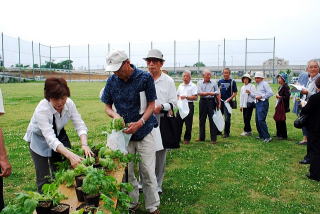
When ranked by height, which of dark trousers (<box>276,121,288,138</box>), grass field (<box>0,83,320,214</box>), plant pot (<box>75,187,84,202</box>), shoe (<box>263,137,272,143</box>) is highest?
plant pot (<box>75,187,84,202</box>)

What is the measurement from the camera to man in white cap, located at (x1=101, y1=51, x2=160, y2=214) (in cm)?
387

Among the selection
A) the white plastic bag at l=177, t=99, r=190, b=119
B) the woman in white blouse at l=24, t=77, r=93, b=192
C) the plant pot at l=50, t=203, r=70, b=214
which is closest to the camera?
the plant pot at l=50, t=203, r=70, b=214

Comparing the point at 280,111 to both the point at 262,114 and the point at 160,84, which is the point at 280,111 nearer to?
the point at 262,114

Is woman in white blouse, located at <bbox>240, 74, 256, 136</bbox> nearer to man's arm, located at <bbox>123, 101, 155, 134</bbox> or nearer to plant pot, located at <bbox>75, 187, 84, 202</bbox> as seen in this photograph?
man's arm, located at <bbox>123, 101, 155, 134</bbox>

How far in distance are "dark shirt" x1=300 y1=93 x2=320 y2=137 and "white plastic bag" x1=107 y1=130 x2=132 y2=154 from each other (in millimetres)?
3638

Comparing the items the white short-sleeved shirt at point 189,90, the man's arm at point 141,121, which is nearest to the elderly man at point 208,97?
the white short-sleeved shirt at point 189,90

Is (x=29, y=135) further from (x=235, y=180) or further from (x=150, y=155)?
(x=235, y=180)

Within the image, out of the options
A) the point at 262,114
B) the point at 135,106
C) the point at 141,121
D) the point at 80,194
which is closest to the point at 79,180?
the point at 80,194

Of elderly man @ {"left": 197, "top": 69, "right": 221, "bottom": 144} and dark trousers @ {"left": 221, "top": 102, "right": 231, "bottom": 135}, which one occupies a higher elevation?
elderly man @ {"left": 197, "top": 69, "right": 221, "bottom": 144}

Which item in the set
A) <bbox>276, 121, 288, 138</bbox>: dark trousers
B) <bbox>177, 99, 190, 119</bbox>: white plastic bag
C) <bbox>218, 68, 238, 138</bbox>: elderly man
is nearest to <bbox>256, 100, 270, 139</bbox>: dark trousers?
<bbox>276, 121, 288, 138</bbox>: dark trousers

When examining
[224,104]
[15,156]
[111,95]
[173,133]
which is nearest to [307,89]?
[224,104]

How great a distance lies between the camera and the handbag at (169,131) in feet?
16.8

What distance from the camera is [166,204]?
16.4ft

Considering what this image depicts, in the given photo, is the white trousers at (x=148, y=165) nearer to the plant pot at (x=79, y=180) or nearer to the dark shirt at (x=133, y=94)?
the dark shirt at (x=133, y=94)
